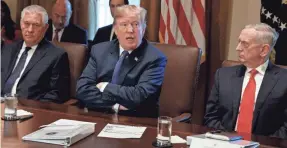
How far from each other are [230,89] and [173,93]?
473mm

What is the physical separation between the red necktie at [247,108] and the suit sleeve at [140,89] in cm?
52

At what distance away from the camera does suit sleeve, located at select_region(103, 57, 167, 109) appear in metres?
2.40

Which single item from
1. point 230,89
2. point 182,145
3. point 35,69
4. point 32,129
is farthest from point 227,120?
point 35,69

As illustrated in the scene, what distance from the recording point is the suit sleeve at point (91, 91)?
2.45 meters

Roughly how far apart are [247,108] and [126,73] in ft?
2.39

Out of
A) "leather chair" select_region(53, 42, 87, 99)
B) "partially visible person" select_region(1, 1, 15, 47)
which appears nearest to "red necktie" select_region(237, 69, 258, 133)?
"leather chair" select_region(53, 42, 87, 99)

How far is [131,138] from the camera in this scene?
5.37ft

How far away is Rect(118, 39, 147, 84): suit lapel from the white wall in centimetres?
135

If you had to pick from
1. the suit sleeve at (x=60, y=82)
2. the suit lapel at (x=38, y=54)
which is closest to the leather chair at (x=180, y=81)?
the suit sleeve at (x=60, y=82)

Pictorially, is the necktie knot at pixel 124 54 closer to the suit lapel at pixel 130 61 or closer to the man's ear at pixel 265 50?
the suit lapel at pixel 130 61

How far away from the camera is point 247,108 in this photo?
2.23m

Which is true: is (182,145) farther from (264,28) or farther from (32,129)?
(264,28)

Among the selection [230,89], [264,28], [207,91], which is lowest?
[207,91]

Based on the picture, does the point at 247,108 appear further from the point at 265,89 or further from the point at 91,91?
the point at 91,91
